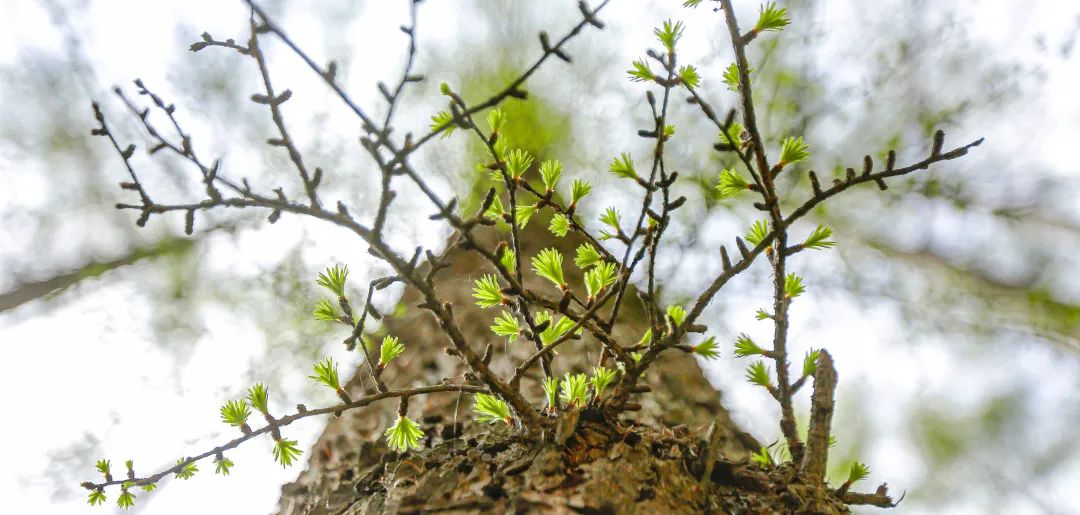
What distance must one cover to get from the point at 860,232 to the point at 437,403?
193 centimetres

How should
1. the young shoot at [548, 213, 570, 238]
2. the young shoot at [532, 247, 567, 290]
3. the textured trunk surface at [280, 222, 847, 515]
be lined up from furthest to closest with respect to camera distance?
the young shoot at [548, 213, 570, 238] < the young shoot at [532, 247, 567, 290] < the textured trunk surface at [280, 222, 847, 515]

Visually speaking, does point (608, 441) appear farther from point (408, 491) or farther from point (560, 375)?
point (560, 375)

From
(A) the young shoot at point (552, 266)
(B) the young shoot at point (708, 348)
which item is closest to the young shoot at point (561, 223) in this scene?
(A) the young shoot at point (552, 266)

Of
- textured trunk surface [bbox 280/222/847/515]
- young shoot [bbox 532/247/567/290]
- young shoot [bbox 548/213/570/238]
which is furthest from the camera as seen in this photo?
young shoot [bbox 548/213/570/238]

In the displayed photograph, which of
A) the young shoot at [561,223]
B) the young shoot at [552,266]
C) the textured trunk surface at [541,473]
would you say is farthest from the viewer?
the young shoot at [561,223]

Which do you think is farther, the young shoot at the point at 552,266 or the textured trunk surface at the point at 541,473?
the young shoot at the point at 552,266

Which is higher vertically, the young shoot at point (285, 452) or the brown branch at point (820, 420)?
the young shoot at point (285, 452)

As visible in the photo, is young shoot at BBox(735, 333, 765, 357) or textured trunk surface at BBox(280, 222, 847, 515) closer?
textured trunk surface at BBox(280, 222, 847, 515)

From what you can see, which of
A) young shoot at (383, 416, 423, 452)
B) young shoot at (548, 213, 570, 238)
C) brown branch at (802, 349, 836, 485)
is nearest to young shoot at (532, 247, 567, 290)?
young shoot at (548, 213, 570, 238)

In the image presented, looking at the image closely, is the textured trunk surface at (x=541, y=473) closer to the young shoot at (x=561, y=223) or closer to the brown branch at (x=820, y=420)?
the brown branch at (x=820, y=420)

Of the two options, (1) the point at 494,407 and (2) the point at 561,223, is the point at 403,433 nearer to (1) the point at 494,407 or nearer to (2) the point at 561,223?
(1) the point at 494,407

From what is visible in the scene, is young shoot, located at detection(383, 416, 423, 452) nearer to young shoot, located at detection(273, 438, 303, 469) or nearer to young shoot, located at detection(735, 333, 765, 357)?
→ young shoot, located at detection(273, 438, 303, 469)

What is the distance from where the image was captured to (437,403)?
139 centimetres

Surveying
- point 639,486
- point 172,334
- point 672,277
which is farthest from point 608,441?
point 172,334
